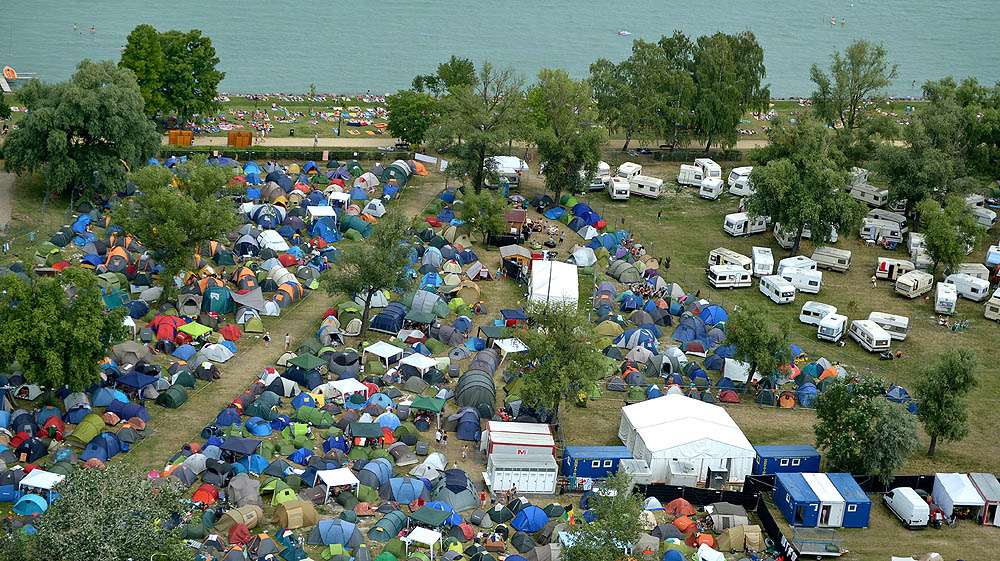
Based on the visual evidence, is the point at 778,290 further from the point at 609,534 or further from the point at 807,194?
the point at 609,534

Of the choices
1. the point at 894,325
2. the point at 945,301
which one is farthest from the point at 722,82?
the point at 894,325

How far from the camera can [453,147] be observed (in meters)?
47.0

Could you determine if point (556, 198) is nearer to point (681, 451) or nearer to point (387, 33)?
point (681, 451)

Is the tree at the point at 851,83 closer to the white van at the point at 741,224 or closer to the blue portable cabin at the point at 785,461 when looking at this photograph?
the white van at the point at 741,224

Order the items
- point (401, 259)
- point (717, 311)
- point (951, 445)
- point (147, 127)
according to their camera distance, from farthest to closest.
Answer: point (147, 127) < point (717, 311) < point (401, 259) < point (951, 445)

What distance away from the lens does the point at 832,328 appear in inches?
1519

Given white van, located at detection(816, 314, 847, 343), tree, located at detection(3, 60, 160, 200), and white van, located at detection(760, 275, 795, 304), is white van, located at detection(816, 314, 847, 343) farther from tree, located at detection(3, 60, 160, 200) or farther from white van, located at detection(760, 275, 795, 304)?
tree, located at detection(3, 60, 160, 200)

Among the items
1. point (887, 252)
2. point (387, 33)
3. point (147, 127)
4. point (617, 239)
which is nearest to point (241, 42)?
point (387, 33)

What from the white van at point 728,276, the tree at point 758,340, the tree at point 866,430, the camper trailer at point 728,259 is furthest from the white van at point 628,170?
the tree at point 866,430

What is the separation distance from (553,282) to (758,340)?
8237 millimetres

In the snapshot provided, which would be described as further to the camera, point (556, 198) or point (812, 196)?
point (556, 198)

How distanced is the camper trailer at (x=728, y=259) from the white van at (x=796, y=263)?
49.2 inches

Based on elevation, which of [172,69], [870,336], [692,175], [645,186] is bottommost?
[870,336]

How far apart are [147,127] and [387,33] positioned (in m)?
48.6
